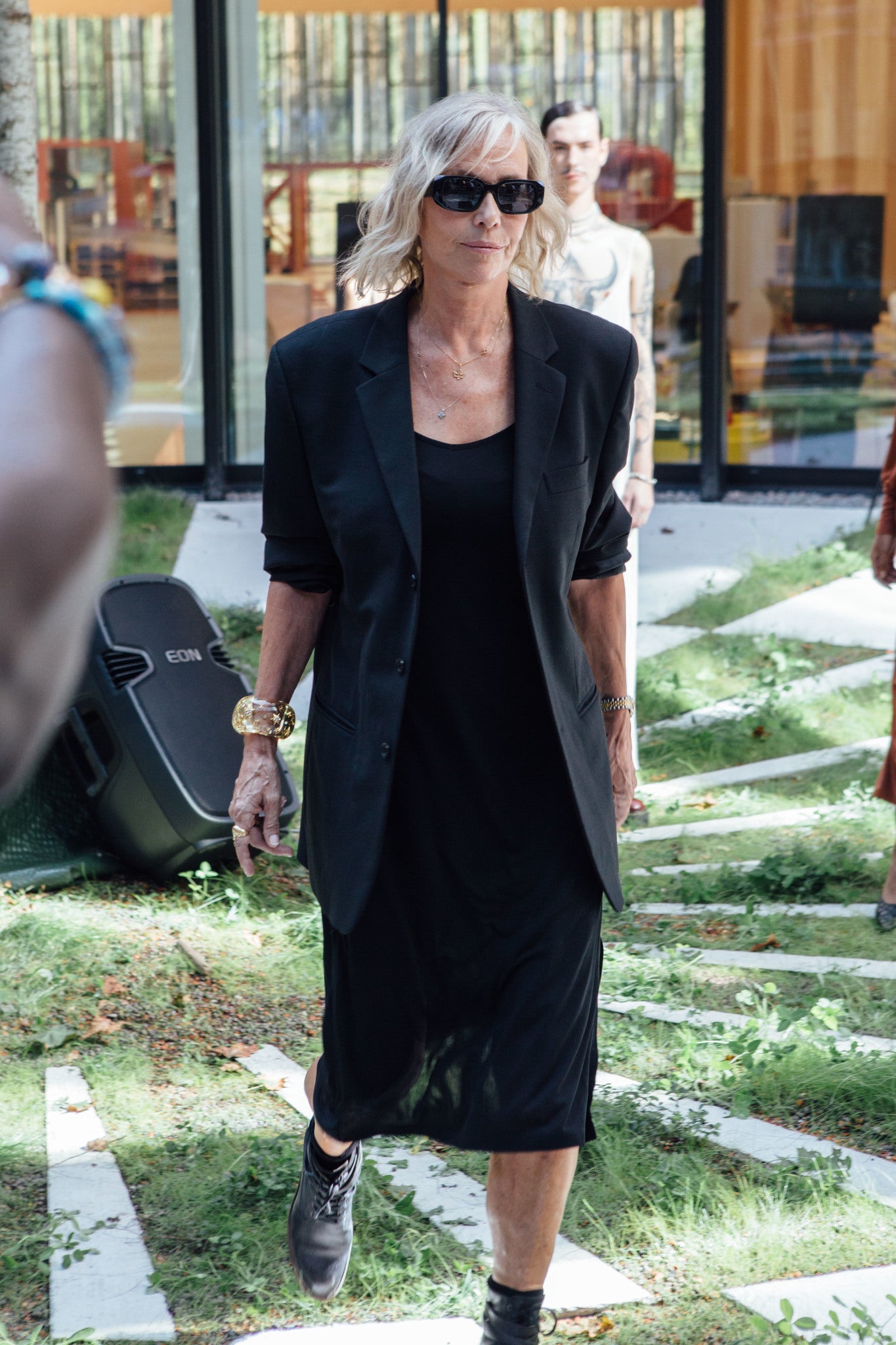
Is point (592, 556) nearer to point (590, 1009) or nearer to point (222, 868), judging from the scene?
point (590, 1009)

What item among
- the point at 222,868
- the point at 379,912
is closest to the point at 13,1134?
the point at 379,912

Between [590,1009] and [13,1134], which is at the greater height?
[590,1009]

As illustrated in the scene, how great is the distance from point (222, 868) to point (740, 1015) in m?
1.82

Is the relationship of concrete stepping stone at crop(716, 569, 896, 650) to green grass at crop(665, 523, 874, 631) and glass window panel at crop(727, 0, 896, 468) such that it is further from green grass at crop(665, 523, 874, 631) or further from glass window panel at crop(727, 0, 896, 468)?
glass window panel at crop(727, 0, 896, 468)

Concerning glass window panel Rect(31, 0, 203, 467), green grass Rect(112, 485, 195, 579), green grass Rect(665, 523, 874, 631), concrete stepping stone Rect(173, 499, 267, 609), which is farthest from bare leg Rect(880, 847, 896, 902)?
glass window panel Rect(31, 0, 203, 467)

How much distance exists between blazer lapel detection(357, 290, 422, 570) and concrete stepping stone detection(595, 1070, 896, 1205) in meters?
1.54

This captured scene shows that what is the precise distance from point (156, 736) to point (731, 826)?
2.22m

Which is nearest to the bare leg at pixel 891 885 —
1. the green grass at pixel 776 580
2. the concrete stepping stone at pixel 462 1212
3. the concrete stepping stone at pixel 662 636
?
the concrete stepping stone at pixel 462 1212

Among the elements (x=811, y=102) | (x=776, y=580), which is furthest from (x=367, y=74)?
(x=776, y=580)

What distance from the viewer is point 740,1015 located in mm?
4000

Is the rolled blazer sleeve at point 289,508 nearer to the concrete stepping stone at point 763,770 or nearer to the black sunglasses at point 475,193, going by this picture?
the black sunglasses at point 475,193

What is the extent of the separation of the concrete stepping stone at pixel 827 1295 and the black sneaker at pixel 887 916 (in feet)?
6.56

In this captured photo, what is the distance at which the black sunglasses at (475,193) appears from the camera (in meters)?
2.49

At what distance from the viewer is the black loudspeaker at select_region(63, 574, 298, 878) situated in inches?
189
